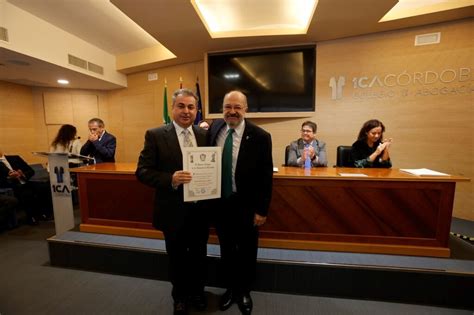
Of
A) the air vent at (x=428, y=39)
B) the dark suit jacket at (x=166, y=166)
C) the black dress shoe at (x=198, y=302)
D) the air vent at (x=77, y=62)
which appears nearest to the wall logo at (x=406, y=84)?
the air vent at (x=428, y=39)

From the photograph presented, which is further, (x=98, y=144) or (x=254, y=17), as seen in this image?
(x=254, y=17)

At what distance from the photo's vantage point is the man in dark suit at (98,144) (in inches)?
116

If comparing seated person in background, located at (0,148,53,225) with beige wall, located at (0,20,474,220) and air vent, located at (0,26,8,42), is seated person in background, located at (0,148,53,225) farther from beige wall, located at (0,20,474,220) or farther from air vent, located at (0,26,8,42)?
beige wall, located at (0,20,474,220)

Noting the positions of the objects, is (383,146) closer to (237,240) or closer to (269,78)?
(237,240)

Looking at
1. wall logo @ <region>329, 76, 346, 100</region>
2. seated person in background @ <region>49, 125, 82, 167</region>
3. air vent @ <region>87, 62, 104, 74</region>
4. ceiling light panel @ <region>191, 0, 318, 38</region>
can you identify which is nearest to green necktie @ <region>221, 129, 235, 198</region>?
ceiling light panel @ <region>191, 0, 318, 38</region>

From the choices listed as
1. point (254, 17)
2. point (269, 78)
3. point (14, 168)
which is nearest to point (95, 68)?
point (14, 168)

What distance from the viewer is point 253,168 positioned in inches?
60.4

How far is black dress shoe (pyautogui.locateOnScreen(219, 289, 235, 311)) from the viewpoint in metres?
1.69

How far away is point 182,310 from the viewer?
1.60m

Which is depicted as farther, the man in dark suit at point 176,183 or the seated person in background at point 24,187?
the seated person in background at point 24,187

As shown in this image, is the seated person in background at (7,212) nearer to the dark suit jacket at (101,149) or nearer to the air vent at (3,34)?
the dark suit jacket at (101,149)

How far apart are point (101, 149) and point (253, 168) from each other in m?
2.41

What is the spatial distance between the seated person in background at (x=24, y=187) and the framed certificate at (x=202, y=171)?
3398 millimetres

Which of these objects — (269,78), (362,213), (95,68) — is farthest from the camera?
(95,68)
